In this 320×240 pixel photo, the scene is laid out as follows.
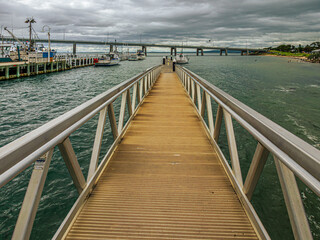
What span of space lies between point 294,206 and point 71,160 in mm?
1801

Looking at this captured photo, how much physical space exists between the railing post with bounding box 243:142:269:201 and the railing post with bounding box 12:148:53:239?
1.68m

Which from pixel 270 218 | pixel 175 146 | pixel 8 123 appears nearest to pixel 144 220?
pixel 175 146

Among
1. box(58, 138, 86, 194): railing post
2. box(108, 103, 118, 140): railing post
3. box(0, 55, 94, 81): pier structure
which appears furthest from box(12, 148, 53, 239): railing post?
box(0, 55, 94, 81): pier structure

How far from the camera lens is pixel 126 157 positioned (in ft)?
11.0

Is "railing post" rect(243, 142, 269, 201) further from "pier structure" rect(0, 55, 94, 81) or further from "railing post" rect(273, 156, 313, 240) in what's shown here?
"pier structure" rect(0, 55, 94, 81)

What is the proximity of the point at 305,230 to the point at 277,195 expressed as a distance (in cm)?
391

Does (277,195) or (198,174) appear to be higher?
(198,174)

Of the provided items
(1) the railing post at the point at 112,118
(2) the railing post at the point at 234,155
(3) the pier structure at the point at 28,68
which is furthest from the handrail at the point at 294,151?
(3) the pier structure at the point at 28,68

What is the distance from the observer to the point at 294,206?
1.28m

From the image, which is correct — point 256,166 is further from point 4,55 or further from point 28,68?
point 4,55

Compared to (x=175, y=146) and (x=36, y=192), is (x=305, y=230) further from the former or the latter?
(x=175, y=146)

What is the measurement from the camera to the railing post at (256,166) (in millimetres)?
1768

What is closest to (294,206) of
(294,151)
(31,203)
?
(294,151)

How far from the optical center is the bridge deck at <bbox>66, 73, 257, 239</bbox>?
6.24 ft
